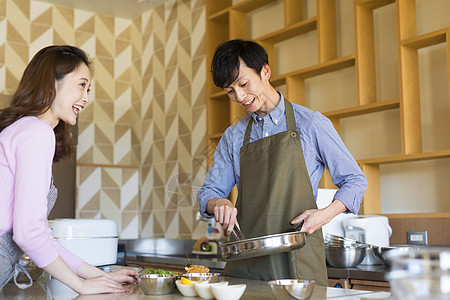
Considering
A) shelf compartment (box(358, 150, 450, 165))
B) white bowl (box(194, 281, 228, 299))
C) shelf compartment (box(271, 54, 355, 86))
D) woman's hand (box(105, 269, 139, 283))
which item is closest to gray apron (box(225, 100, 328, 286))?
woman's hand (box(105, 269, 139, 283))

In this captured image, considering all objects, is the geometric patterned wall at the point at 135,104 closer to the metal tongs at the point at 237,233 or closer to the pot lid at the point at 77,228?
the pot lid at the point at 77,228

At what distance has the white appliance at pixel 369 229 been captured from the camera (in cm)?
247

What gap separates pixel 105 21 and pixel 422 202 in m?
3.28

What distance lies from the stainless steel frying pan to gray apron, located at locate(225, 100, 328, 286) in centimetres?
20

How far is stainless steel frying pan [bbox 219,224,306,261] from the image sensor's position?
1.37 m

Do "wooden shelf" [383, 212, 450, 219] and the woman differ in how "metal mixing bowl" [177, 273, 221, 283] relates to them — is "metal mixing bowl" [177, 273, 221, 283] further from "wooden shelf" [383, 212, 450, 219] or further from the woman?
"wooden shelf" [383, 212, 450, 219]

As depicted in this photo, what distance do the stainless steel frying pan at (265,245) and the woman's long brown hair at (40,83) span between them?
611 millimetres

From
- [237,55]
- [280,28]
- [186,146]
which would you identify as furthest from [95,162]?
[237,55]

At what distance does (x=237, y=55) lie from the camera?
177 centimetres

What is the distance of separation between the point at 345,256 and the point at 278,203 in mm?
812

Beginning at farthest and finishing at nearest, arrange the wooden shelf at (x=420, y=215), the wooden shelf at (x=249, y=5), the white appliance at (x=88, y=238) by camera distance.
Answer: the wooden shelf at (x=249, y=5) < the wooden shelf at (x=420, y=215) < the white appliance at (x=88, y=238)

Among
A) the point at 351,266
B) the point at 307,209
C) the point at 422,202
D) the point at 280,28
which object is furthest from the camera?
the point at 280,28

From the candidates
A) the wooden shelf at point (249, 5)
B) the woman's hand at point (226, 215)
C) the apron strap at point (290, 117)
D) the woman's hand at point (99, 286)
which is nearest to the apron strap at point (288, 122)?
the apron strap at point (290, 117)

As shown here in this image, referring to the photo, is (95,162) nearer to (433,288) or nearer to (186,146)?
(186,146)
